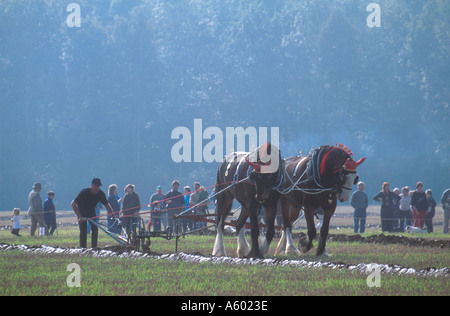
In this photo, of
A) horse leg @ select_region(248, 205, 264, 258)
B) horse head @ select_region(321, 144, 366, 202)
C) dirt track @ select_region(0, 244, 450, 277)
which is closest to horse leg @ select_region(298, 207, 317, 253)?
horse head @ select_region(321, 144, 366, 202)

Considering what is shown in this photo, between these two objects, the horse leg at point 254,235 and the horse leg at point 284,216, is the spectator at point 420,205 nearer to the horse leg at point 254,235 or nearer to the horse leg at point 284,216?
the horse leg at point 284,216

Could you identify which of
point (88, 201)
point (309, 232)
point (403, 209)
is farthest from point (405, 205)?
point (88, 201)

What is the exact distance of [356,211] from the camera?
34281mm

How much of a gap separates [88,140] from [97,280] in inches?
2311

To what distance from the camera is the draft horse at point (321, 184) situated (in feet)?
63.6

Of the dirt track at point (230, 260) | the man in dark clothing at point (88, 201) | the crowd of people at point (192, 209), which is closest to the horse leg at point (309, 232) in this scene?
the dirt track at point (230, 260)

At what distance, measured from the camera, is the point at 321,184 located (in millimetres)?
19625

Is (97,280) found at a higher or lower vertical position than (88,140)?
lower

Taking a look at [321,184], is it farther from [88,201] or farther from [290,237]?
[88,201]

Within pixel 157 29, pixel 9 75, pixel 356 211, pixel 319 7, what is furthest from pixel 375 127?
pixel 356 211

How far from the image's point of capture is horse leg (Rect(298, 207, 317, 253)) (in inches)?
794

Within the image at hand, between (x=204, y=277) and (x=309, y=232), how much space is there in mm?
5215
